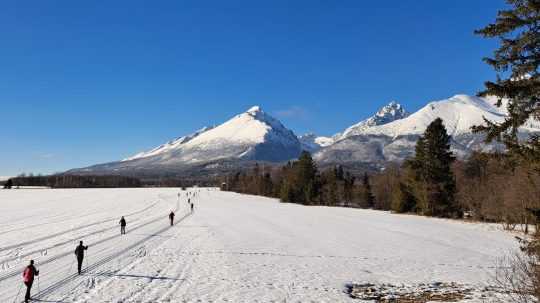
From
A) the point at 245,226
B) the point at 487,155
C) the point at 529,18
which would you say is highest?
the point at 529,18

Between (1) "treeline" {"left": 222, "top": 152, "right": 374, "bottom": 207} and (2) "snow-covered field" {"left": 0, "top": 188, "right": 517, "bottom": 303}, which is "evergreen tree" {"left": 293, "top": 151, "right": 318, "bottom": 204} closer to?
(1) "treeline" {"left": 222, "top": 152, "right": 374, "bottom": 207}

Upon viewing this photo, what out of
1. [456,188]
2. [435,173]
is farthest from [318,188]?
[435,173]

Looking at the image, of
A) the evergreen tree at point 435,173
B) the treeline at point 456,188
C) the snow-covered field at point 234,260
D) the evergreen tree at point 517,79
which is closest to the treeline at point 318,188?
the treeline at point 456,188

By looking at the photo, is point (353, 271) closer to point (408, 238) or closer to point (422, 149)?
point (408, 238)

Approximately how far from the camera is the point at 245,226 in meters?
48.6

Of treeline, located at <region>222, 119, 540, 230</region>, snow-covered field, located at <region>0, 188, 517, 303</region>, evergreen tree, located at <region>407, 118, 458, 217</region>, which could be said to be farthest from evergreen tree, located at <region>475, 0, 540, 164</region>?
evergreen tree, located at <region>407, 118, 458, 217</region>

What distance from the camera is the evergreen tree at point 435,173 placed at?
191 ft

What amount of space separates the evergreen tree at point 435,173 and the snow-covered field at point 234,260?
11.9m

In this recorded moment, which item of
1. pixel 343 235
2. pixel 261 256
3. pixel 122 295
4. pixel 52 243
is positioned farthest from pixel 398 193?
pixel 122 295

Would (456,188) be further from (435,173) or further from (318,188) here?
(318,188)

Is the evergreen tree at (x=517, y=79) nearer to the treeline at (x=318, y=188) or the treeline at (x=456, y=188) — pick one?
the treeline at (x=456, y=188)

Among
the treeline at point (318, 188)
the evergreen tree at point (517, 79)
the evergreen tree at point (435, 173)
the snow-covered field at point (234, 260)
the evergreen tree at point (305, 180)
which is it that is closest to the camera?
the evergreen tree at point (517, 79)

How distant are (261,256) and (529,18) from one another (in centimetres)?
2221

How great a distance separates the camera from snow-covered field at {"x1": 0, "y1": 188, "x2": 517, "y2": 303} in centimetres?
1867
